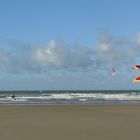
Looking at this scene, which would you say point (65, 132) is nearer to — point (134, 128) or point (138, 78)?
point (134, 128)

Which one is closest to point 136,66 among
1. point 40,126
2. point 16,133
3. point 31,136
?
point 31,136

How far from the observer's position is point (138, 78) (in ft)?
33.9

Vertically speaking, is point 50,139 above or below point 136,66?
below

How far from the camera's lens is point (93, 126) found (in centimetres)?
1762

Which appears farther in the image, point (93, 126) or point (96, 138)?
point (93, 126)

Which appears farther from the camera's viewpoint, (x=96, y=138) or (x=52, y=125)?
(x=52, y=125)

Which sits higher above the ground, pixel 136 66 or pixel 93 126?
pixel 136 66

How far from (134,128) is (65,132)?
3.01m

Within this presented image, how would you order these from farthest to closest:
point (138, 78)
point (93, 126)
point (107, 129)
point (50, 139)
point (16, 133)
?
point (93, 126) < point (107, 129) < point (16, 133) < point (50, 139) < point (138, 78)

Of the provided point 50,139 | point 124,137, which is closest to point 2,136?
point 50,139

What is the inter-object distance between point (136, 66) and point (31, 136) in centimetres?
541

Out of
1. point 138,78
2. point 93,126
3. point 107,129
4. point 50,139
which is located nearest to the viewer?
point 138,78

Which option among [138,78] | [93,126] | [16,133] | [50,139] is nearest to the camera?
[138,78]

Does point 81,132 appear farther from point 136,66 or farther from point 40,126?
point 136,66
